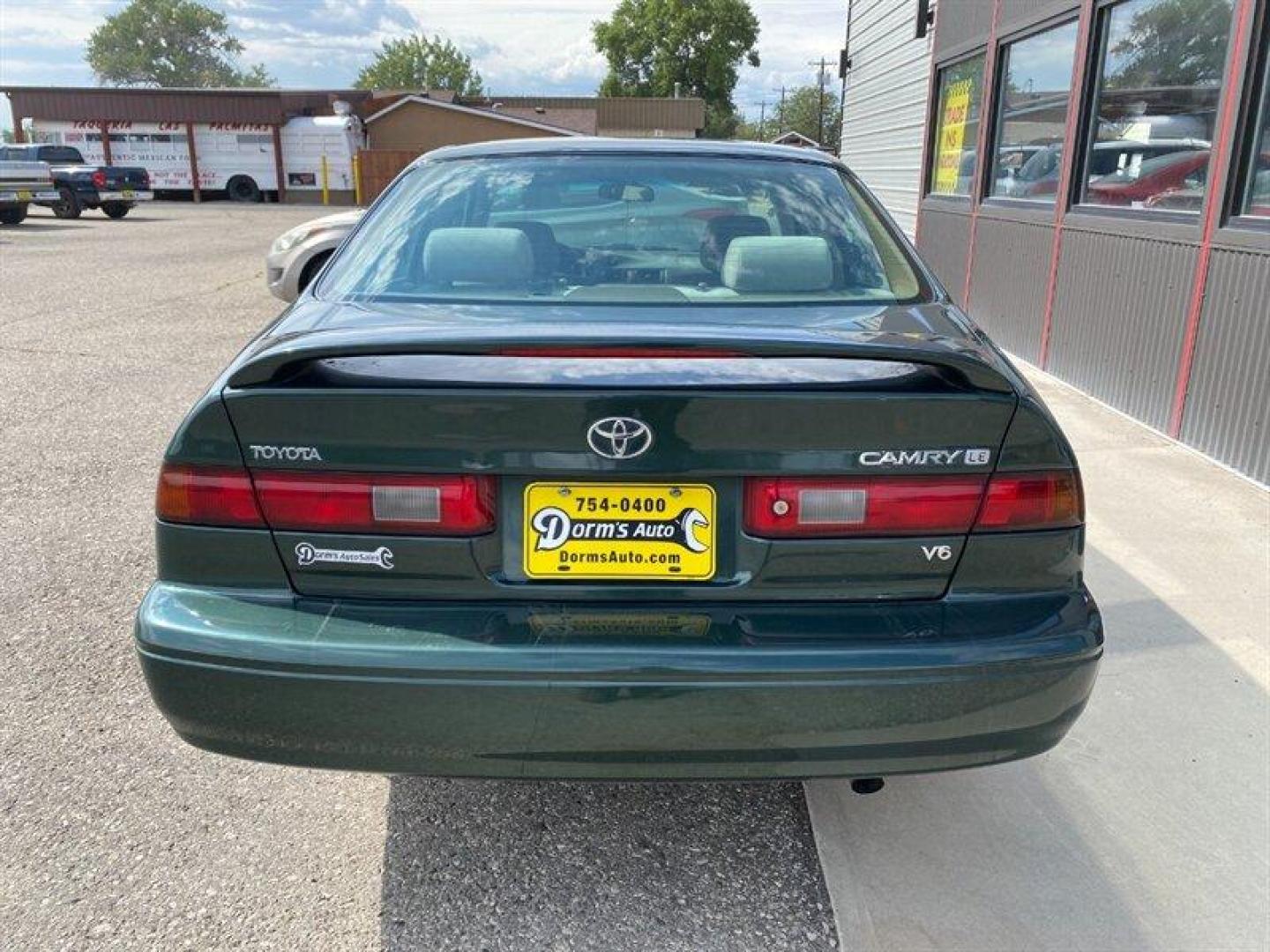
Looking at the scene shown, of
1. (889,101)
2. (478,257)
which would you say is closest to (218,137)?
(889,101)

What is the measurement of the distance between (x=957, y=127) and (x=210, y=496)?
32.9ft

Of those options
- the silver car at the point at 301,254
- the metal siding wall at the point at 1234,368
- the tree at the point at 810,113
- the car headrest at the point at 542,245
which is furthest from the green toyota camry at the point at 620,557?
the tree at the point at 810,113

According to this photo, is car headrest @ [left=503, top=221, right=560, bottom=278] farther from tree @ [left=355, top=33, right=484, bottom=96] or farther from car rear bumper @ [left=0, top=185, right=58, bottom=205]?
tree @ [left=355, top=33, right=484, bottom=96]

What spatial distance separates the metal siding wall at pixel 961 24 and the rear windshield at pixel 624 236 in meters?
7.26

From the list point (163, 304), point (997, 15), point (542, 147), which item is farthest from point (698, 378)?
point (163, 304)

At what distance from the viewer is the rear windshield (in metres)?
2.59

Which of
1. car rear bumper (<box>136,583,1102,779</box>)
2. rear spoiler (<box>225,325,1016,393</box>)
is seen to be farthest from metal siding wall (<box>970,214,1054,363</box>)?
car rear bumper (<box>136,583,1102,779</box>)

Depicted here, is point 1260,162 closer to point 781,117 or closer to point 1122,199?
point 1122,199

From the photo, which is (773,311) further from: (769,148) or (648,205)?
(769,148)

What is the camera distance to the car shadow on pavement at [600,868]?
2.18 m

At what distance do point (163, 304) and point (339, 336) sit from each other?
10637 mm

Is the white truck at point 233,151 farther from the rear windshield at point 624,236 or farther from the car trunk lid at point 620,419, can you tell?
the car trunk lid at point 620,419

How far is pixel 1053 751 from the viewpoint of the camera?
2.88 meters

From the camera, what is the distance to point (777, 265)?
2.67 m
